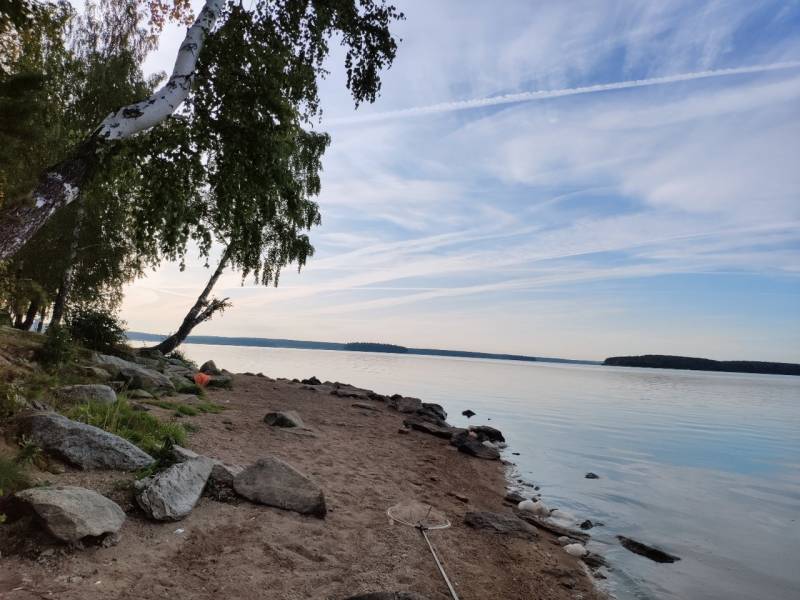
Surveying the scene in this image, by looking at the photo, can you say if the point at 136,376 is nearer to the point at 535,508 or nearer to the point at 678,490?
the point at 535,508

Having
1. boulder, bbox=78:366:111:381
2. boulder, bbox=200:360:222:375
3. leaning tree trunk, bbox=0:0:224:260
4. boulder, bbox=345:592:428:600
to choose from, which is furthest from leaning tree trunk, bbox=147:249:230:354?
boulder, bbox=345:592:428:600

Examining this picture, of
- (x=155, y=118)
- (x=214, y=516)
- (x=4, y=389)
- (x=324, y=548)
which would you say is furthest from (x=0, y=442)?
(x=155, y=118)

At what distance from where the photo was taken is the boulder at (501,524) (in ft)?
25.8

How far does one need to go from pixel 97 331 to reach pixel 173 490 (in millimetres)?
14482

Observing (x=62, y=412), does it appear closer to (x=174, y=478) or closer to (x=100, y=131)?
(x=174, y=478)

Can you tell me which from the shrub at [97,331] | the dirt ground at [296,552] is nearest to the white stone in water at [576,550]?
the dirt ground at [296,552]

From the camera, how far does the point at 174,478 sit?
6.01 m

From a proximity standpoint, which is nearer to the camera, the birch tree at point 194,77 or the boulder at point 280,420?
the birch tree at point 194,77

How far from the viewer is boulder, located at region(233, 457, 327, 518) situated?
6.73 meters

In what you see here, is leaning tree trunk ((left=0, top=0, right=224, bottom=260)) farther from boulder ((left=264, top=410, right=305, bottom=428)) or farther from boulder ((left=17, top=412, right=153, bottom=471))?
boulder ((left=264, top=410, right=305, bottom=428))

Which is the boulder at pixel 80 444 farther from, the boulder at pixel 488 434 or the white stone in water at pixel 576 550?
the boulder at pixel 488 434

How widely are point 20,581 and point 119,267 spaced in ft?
86.0

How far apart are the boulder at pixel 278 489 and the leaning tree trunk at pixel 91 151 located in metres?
4.52

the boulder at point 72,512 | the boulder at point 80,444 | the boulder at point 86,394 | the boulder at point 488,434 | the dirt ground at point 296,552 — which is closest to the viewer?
the dirt ground at point 296,552
